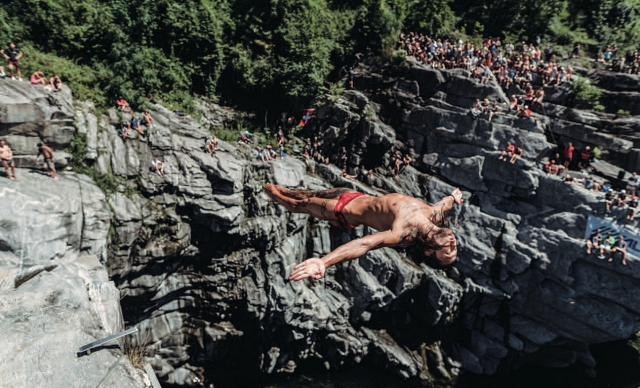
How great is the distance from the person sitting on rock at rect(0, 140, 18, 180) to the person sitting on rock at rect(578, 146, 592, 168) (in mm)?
19936

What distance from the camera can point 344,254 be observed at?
3.99 m

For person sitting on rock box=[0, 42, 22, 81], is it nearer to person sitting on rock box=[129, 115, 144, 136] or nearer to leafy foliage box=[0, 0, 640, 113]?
leafy foliage box=[0, 0, 640, 113]

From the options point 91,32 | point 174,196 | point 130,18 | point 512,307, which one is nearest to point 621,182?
point 512,307

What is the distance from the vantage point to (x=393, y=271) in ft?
53.7

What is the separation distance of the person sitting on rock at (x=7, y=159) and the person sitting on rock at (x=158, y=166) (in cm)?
426

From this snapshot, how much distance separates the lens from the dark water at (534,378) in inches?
651

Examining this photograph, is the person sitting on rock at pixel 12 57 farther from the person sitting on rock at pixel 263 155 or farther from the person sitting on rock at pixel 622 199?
the person sitting on rock at pixel 622 199

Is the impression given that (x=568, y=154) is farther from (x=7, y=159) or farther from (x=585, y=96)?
(x=7, y=159)

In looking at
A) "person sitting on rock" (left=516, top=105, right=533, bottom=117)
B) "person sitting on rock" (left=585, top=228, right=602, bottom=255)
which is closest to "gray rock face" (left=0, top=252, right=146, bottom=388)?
"person sitting on rock" (left=585, top=228, right=602, bottom=255)

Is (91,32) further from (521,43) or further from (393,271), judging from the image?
(521,43)

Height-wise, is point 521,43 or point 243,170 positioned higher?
point 521,43

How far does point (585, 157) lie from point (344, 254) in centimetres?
1572

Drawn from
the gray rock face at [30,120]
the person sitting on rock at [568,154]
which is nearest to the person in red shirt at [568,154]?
the person sitting on rock at [568,154]

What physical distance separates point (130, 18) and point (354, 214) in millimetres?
16825
